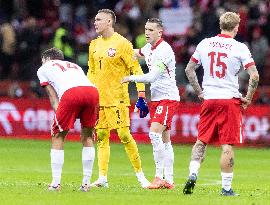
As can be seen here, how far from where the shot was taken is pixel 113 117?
52.5 ft

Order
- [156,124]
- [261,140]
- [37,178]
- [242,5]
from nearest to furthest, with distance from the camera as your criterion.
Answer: [156,124], [37,178], [261,140], [242,5]

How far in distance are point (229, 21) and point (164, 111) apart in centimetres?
243

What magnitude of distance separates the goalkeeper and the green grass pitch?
0.51 meters

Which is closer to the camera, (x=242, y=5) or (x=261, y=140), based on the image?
(x=261, y=140)

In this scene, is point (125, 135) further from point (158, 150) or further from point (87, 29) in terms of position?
point (87, 29)

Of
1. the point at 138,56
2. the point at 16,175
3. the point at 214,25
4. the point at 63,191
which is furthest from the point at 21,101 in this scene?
the point at 63,191

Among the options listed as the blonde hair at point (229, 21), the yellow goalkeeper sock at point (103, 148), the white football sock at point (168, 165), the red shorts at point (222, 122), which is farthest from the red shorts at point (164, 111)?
the blonde hair at point (229, 21)

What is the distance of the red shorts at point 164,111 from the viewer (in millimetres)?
15664

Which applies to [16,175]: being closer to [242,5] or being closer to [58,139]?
[58,139]

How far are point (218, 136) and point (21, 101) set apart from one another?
44.8 ft

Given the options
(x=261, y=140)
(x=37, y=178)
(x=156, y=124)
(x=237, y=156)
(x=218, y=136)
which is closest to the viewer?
(x=218, y=136)

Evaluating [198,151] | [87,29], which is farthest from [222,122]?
[87,29]

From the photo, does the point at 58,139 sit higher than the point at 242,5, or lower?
lower

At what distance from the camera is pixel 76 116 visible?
1422 cm
